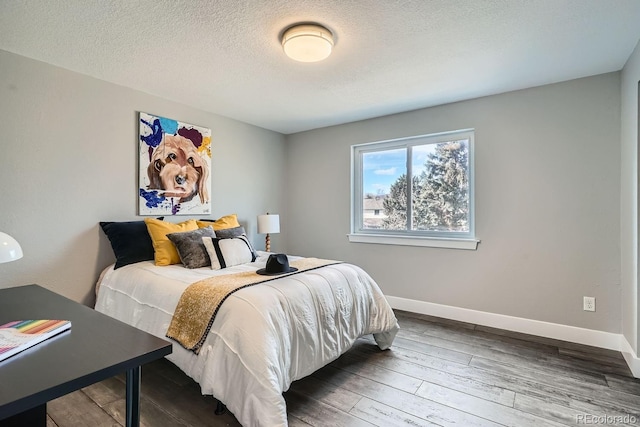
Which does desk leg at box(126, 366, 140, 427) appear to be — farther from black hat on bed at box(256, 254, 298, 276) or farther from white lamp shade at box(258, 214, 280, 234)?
white lamp shade at box(258, 214, 280, 234)

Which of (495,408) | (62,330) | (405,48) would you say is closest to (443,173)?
(405,48)

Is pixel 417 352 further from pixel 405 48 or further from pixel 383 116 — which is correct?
pixel 383 116

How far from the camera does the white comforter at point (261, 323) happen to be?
156 centimetres

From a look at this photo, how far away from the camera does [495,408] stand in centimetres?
185

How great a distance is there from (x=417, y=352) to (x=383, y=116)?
8.65 feet

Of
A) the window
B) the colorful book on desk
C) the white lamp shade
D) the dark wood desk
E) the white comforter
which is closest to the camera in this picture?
the dark wood desk

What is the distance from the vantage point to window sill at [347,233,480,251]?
3.24m

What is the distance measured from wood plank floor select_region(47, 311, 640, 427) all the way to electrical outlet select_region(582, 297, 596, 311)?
1.10 ft

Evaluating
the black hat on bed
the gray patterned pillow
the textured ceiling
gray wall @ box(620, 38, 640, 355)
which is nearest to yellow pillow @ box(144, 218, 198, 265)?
the gray patterned pillow

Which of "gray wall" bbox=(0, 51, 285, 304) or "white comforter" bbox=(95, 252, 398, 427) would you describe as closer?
"white comforter" bbox=(95, 252, 398, 427)

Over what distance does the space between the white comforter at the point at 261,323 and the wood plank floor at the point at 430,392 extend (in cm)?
21

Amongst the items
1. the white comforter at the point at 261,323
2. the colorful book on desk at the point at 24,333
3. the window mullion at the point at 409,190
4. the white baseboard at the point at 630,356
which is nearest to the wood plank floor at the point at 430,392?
the white baseboard at the point at 630,356

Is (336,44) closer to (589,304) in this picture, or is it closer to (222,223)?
(222,223)

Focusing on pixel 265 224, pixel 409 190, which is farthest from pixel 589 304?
pixel 265 224
